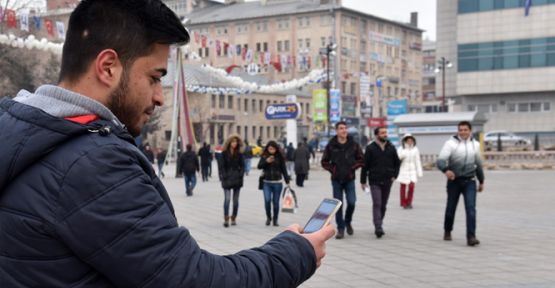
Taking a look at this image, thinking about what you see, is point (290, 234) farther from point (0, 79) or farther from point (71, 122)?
point (0, 79)

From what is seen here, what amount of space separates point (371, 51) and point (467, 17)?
41.8 meters

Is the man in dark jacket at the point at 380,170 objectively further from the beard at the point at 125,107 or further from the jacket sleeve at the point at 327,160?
the beard at the point at 125,107

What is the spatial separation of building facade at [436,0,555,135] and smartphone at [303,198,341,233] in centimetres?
6405

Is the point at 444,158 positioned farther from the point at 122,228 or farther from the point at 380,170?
the point at 122,228

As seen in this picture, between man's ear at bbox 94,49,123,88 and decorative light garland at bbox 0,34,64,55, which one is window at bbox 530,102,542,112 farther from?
man's ear at bbox 94,49,123,88

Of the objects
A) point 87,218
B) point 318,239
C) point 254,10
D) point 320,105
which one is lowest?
point 318,239

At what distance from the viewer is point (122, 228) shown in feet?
5.00

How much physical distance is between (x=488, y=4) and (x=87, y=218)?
220 ft

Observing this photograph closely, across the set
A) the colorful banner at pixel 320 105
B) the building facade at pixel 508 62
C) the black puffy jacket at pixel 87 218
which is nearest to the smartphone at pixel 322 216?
the black puffy jacket at pixel 87 218

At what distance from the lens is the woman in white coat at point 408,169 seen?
16.2 meters

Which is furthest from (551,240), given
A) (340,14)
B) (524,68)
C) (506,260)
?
(340,14)

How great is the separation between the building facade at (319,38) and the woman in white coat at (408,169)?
7350 centimetres

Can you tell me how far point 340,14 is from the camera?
98.3 meters

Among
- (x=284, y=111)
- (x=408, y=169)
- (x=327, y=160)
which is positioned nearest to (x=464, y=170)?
(x=327, y=160)
